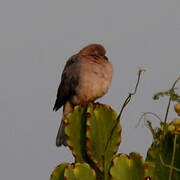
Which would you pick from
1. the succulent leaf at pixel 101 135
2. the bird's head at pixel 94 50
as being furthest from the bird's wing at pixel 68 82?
the succulent leaf at pixel 101 135

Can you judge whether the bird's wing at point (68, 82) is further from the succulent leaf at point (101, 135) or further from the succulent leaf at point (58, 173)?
the succulent leaf at point (58, 173)

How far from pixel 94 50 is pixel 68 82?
0.51m

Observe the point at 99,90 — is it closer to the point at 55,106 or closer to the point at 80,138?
the point at 55,106

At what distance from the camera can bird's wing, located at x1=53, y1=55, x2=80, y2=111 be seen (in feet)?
19.3

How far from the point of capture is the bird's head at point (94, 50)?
602 cm

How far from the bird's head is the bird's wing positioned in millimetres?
118

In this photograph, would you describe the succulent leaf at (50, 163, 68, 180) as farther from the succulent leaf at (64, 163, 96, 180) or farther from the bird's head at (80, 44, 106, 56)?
the bird's head at (80, 44, 106, 56)

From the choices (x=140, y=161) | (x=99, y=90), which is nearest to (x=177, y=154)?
(x=140, y=161)

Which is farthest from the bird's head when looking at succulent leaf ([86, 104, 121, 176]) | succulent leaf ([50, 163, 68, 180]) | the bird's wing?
succulent leaf ([50, 163, 68, 180])

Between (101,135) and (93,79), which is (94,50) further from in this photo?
(101,135)

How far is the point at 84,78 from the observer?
18.6ft

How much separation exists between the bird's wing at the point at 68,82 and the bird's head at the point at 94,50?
118mm

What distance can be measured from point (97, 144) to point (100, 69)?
2.51m

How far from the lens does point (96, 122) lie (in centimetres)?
319
